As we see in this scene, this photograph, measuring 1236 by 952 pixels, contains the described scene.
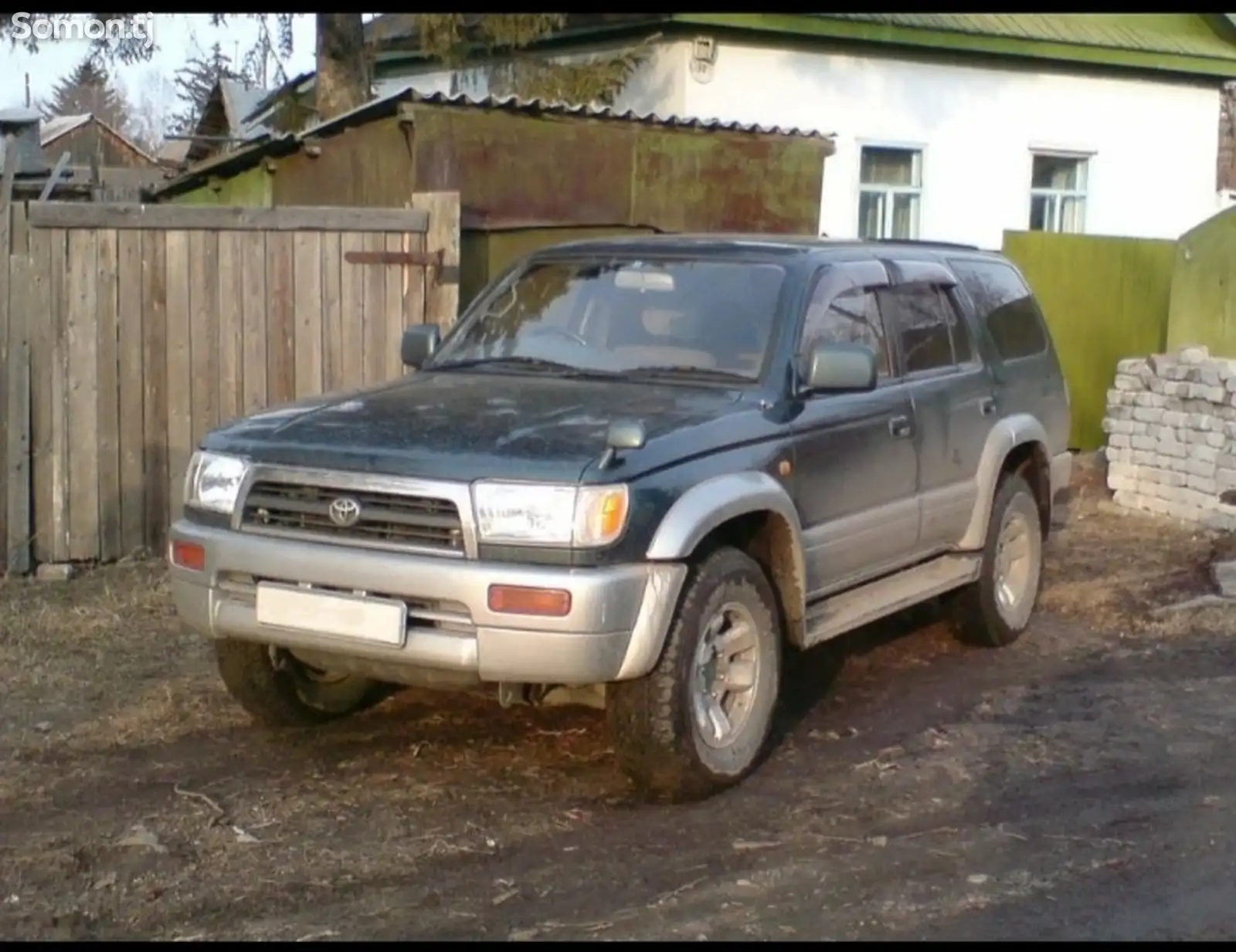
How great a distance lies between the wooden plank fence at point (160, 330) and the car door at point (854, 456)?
3431 mm

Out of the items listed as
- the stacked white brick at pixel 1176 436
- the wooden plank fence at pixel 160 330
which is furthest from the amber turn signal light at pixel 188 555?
the stacked white brick at pixel 1176 436

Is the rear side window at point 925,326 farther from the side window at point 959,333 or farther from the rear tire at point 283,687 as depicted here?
the rear tire at point 283,687

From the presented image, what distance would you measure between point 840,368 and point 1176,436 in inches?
248

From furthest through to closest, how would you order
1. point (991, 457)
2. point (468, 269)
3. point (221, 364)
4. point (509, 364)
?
point (468, 269)
point (221, 364)
point (991, 457)
point (509, 364)

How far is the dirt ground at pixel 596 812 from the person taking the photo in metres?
4.70

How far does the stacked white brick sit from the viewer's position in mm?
11117

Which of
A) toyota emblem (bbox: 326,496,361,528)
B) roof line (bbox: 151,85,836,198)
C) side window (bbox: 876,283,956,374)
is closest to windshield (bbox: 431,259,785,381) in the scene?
side window (bbox: 876,283,956,374)

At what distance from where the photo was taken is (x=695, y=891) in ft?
15.9

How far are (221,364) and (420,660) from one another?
434cm

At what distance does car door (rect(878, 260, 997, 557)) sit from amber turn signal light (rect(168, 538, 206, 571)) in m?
2.99

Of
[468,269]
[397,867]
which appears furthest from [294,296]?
[397,867]

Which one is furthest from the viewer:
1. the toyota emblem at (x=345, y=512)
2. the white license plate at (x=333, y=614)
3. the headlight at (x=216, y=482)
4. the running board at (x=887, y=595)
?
the running board at (x=887, y=595)

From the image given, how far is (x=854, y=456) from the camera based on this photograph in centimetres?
650

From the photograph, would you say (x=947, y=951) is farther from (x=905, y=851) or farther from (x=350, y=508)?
(x=350, y=508)
